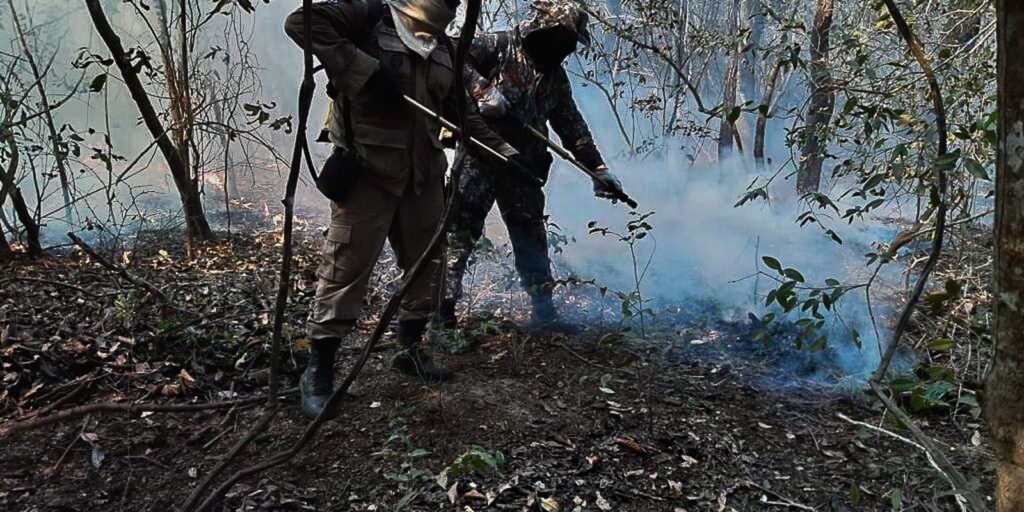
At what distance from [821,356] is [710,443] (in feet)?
4.54

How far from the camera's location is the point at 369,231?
2.63 meters

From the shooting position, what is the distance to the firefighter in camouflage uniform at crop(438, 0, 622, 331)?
3426 mm

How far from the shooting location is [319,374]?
266 centimetres

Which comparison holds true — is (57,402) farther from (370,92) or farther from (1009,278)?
(1009,278)

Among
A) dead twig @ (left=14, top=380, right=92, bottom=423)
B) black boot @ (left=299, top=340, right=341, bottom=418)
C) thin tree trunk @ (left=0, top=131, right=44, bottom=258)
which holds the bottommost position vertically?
dead twig @ (left=14, top=380, right=92, bottom=423)

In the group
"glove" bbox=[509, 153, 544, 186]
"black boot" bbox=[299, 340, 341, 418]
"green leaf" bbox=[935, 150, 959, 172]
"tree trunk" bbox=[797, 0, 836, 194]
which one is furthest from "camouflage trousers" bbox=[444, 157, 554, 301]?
"green leaf" bbox=[935, 150, 959, 172]

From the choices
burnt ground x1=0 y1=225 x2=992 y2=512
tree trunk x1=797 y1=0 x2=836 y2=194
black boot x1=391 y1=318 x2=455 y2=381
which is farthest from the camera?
tree trunk x1=797 y1=0 x2=836 y2=194

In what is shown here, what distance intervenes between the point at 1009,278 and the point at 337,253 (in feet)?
7.32

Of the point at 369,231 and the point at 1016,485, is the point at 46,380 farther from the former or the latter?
the point at 1016,485

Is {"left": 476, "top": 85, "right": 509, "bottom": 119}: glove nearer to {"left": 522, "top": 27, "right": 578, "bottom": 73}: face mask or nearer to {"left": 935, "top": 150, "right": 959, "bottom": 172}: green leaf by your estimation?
{"left": 522, "top": 27, "right": 578, "bottom": 73}: face mask

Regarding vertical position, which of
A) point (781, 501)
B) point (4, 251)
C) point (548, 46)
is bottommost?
point (781, 501)

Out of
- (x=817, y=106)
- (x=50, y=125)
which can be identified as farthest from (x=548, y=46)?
(x=817, y=106)

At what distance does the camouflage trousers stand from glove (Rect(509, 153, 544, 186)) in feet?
0.55

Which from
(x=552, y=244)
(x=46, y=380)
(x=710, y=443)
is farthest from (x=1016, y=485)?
(x=552, y=244)
